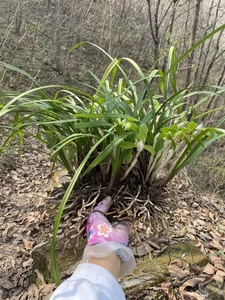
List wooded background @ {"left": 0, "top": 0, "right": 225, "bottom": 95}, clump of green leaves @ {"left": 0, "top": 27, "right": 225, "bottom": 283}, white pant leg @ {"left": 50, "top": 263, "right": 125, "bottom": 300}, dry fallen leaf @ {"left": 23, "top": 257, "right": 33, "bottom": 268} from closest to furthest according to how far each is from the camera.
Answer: white pant leg @ {"left": 50, "top": 263, "right": 125, "bottom": 300} < clump of green leaves @ {"left": 0, "top": 27, "right": 225, "bottom": 283} < dry fallen leaf @ {"left": 23, "top": 257, "right": 33, "bottom": 268} < wooded background @ {"left": 0, "top": 0, "right": 225, "bottom": 95}

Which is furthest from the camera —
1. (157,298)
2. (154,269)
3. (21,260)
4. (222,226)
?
(222,226)

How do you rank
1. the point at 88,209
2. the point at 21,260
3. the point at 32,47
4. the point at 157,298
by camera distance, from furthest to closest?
the point at 32,47, the point at 21,260, the point at 157,298, the point at 88,209

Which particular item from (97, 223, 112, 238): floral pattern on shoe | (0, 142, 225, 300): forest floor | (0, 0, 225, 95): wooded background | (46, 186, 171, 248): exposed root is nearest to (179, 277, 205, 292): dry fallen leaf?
(0, 142, 225, 300): forest floor

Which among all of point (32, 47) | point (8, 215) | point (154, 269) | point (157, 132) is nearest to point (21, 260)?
point (8, 215)

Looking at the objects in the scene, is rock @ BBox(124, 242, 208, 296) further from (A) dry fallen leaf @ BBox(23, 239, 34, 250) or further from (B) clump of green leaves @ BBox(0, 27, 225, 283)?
(A) dry fallen leaf @ BBox(23, 239, 34, 250)

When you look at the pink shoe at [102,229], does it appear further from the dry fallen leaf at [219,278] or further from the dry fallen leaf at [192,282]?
the dry fallen leaf at [219,278]

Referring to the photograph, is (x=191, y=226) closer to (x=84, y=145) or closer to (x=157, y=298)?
(x=157, y=298)

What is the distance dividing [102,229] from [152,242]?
0.74 m

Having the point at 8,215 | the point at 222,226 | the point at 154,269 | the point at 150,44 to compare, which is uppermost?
the point at 150,44

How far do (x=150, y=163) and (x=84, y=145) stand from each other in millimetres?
242

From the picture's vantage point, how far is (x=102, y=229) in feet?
3.22

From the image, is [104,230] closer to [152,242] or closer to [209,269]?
[152,242]

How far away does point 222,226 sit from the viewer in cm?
224

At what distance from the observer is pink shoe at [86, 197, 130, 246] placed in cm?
98
